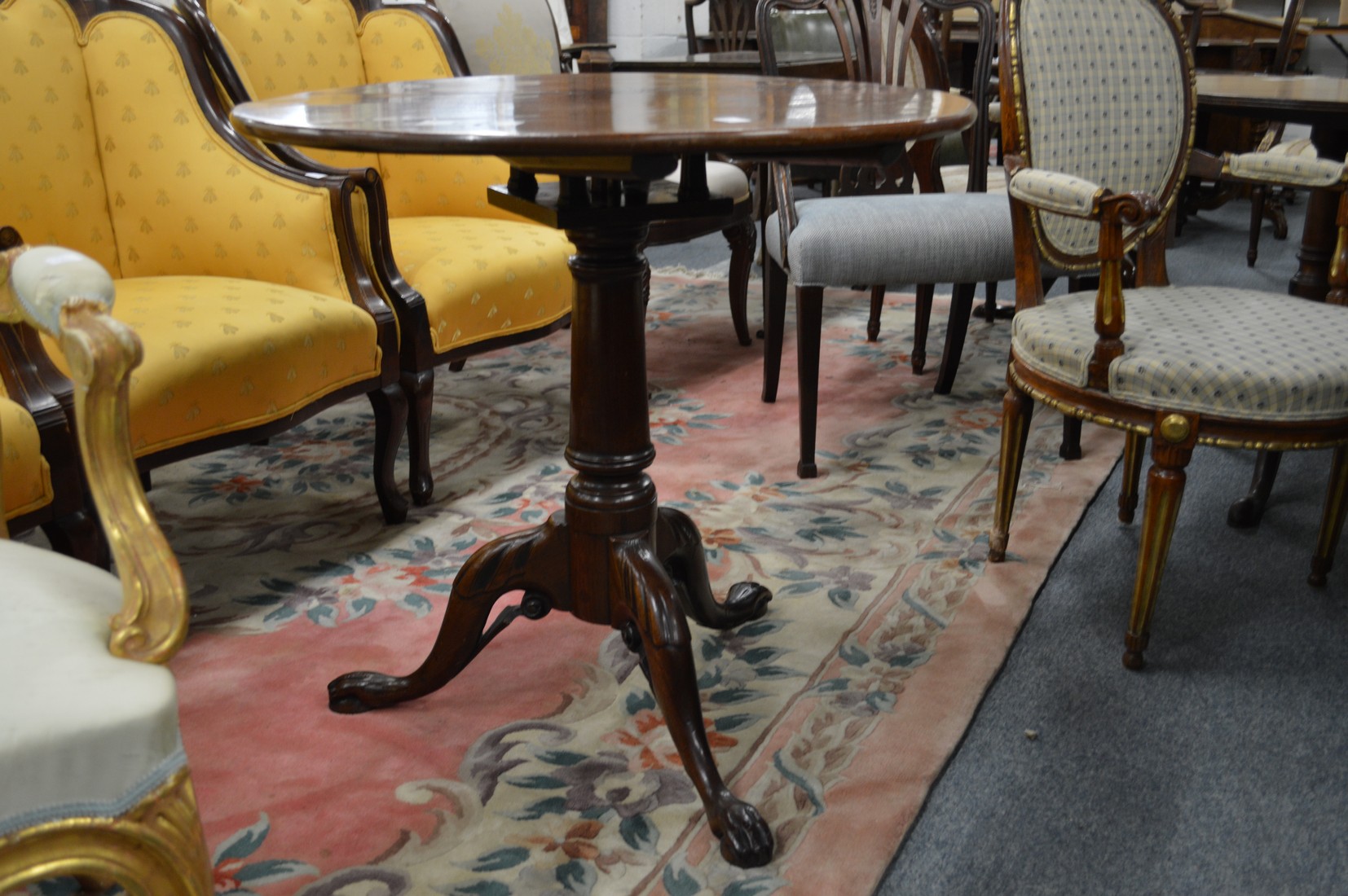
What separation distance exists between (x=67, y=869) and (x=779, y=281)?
2096 millimetres

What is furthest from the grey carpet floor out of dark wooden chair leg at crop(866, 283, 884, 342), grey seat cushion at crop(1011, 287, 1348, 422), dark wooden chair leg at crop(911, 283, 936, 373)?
dark wooden chair leg at crop(866, 283, 884, 342)

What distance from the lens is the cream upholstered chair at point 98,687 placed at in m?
0.77

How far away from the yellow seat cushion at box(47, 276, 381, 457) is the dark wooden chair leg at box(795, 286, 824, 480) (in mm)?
860

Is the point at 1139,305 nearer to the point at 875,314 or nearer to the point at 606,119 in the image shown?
the point at 606,119

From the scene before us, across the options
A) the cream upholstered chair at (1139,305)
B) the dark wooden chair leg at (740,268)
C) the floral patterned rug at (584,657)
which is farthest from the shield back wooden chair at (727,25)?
the cream upholstered chair at (1139,305)

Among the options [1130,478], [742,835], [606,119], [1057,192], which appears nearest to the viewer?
[606,119]

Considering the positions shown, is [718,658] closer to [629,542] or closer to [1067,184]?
[629,542]

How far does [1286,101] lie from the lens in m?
2.27

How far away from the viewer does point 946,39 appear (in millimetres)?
3555

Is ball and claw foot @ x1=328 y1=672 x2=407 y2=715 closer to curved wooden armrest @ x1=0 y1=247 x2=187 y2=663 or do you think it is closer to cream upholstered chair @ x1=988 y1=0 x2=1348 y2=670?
curved wooden armrest @ x1=0 y1=247 x2=187 y2=663

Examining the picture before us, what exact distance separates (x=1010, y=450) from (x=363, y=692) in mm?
1094

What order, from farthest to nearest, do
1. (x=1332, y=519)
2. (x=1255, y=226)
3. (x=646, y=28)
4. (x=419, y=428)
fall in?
(x=646, y=28), (x=1255, y=226), (x=419, y=428), (x=1332, y=519)

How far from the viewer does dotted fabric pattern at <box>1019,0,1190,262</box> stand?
6.34ft

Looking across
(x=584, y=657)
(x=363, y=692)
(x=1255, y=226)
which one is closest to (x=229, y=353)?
(x=363, y=692)
